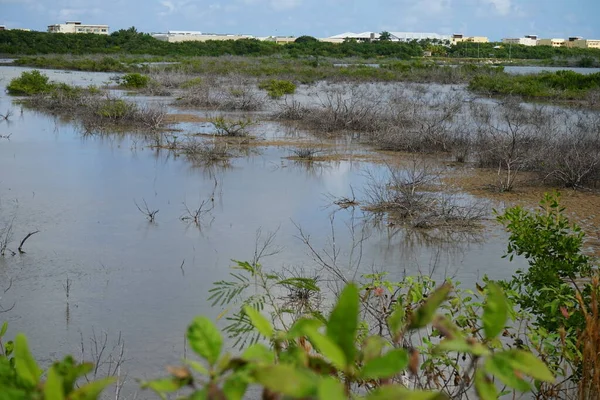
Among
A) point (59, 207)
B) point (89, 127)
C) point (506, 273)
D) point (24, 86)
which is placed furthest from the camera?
point (24, 86)

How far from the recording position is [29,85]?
94.5 ft

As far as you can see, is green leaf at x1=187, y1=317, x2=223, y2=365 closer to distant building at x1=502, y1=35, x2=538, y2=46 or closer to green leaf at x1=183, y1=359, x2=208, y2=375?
green leaf at x1=183, y1=359, x2=208, y2=375

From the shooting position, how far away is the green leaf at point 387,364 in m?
1.05

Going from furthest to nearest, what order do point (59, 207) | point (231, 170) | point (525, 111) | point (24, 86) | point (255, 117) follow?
point (24, 86) → point (525, 111) → point (255, 117) → point (231, 170) → point (59, 207)

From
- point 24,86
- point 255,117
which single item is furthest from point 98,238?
point 24,86

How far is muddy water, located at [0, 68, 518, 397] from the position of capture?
6.66m

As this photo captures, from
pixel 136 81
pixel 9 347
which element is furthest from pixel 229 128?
pixel 136 81

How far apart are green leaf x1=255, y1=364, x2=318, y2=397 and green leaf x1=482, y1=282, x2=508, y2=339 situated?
15.2 inches

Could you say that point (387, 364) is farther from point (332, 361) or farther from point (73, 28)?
point (73, 28)

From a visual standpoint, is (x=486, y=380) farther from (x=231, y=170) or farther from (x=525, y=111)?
(x=525, y=111)

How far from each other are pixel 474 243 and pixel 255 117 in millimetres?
15322

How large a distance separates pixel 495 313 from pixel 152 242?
8278 mm

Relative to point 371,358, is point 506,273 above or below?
below

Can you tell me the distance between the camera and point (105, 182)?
1313 cm
